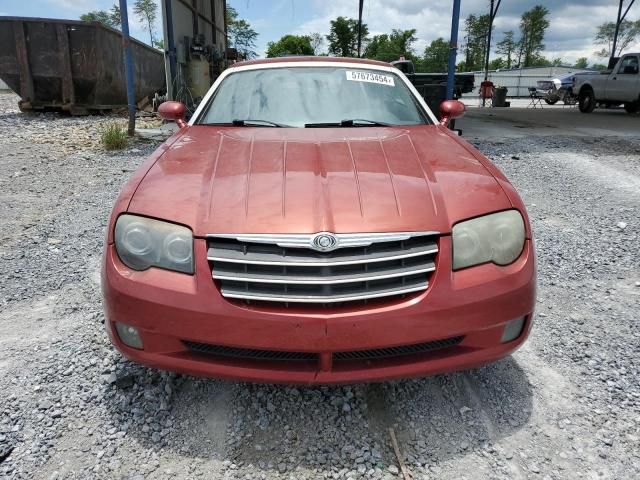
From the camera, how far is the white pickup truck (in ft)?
47.2

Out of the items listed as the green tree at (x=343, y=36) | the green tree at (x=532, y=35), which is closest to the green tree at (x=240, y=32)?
the green tree at (x=343, y=36)

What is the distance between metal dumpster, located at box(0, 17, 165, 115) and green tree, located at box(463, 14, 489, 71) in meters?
68.6

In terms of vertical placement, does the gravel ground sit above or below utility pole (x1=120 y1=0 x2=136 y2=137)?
below

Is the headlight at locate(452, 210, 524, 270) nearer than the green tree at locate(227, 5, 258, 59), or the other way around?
the headlight at locate(452, 210, 524, 270)

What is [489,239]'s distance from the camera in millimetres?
1839

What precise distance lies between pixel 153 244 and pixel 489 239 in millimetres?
1273

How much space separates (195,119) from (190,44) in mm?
10688

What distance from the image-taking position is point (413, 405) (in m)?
2.11

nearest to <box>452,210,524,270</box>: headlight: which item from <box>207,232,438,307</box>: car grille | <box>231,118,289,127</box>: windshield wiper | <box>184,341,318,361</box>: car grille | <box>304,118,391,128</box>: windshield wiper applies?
<box>207,232,438,307</box>: car grille

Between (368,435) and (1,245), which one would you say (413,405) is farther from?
(1,245)

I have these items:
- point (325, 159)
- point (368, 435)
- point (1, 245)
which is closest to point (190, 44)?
point (1, 245)

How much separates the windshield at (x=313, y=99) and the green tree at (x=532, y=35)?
8081 cm

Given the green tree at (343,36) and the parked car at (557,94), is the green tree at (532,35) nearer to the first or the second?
the green tree at (343,36)

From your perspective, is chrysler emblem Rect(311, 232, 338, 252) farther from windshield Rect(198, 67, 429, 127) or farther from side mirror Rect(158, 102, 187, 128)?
side mirror Rect(158, 102, 187, 128)
